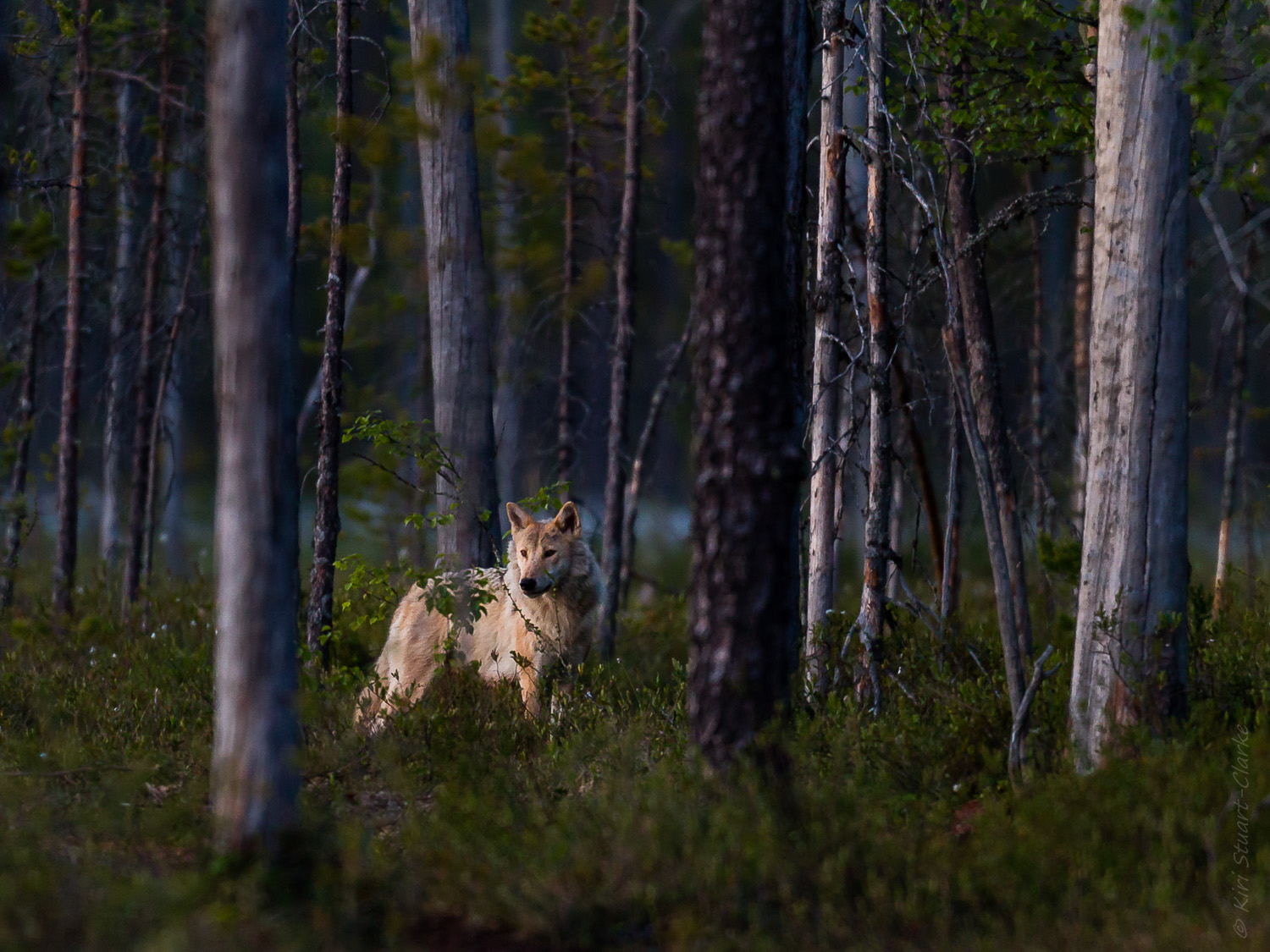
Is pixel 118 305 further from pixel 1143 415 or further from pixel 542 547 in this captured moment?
pixel 1143 415

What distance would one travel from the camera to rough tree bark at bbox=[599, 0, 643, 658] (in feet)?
39.4

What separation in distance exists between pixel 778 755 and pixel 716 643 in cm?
62

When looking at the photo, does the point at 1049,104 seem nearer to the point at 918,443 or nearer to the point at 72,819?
the point at 918,443

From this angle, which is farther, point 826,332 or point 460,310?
point 460,310

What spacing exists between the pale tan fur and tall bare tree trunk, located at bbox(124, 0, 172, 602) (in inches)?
176

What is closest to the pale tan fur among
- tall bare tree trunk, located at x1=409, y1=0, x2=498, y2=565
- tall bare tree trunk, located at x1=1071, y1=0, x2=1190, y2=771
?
tall bare tree trunk, located at x1=409, y1=0, x2=498, y2=565

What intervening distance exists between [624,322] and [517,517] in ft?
12.7

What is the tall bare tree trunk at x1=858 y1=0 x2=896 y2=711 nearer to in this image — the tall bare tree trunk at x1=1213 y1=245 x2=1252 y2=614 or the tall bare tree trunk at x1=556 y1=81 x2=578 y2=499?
the tall bare tree trunk at x1=1213 y1=245 x2=1252 y2=614

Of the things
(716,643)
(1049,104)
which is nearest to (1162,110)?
(1049,104)

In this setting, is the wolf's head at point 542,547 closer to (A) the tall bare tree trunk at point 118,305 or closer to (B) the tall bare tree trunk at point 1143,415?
(B) the tall bare tree trunk at point 1143,415

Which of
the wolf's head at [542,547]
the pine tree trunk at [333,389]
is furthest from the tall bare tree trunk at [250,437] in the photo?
the pine tree trunk at [333,389]

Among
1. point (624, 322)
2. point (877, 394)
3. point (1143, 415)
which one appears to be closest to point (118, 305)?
point (624, 322)

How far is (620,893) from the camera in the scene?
4.39 metres

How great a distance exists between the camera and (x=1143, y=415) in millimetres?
5855
